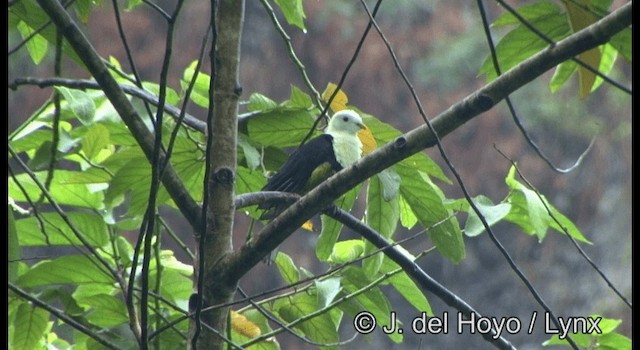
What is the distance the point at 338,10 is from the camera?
37.4 feet

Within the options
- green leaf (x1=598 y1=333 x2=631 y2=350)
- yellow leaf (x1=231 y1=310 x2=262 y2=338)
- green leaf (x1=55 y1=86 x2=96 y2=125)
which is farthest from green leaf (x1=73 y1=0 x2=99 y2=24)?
green leaf (x1=598 y1=333 x2=631 y2=350)

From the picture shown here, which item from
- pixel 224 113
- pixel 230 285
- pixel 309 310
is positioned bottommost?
pixel 230 285

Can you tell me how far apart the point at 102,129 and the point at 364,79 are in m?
9.25

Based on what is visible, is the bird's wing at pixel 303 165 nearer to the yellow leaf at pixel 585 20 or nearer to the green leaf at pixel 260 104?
the green leaf at pixel 260 104

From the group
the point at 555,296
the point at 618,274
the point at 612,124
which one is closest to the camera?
the point at 618,274

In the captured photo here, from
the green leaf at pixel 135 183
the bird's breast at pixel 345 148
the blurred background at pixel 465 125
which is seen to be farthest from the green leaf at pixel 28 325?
the blurred background at pixel 465 125

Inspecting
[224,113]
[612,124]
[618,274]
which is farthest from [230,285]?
[612,124]

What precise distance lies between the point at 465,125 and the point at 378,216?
30.1 ft

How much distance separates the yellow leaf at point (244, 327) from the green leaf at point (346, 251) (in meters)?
0.19

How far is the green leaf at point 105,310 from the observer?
6.12 ft

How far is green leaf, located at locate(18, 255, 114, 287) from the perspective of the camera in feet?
5.95

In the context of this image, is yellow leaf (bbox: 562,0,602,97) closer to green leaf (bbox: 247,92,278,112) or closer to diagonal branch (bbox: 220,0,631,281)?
diagonal branch (bbox: 220,0,631,281)

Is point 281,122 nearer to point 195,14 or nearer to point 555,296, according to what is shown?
point 555,296

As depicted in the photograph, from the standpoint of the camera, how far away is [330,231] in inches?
74.2
